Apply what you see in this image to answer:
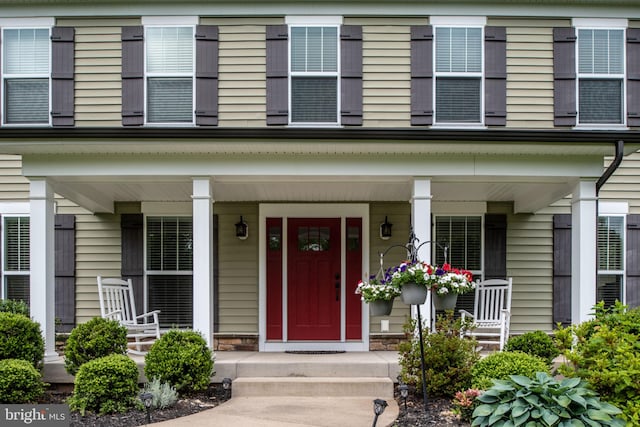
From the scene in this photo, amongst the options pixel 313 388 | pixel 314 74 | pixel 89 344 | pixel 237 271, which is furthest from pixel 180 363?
pixel 314 74

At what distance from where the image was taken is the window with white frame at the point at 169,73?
8.24 meters

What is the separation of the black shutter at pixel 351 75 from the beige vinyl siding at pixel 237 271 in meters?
1.97

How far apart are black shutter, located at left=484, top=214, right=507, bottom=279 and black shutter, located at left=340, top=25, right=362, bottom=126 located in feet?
8.02

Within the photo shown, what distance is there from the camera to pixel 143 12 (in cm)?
827

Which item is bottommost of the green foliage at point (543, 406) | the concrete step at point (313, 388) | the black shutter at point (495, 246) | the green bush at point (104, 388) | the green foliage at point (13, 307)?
the concrete step at point (313, 388)

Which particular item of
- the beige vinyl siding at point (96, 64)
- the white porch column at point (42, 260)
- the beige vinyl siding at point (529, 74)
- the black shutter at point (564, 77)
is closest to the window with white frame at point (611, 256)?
the black shutter at point (564, 77)

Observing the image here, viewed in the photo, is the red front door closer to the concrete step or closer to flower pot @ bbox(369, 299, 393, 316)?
the concrete step

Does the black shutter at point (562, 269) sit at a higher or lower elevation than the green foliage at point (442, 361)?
higher

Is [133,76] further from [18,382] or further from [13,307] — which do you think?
[18,382]

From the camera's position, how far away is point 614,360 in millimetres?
4832

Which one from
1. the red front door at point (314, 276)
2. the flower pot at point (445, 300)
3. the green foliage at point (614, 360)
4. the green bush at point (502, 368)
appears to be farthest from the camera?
the red front door at point (314, 276)

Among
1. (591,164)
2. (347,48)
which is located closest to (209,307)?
(347,48)

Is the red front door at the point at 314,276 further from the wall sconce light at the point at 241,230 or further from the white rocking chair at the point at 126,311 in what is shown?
the white rocking chair at the point at 126,311

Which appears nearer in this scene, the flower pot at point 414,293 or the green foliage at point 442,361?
the flower pot at point 414,293
